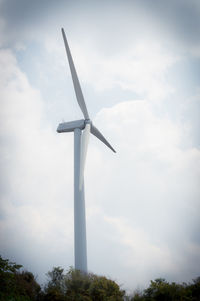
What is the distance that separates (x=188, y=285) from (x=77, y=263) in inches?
515

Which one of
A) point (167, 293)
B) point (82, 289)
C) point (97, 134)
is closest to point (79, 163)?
point (97, 134)

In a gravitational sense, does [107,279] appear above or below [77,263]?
below

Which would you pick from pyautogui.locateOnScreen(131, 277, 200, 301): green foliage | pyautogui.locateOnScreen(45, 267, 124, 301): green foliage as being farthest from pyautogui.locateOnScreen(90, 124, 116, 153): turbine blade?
pyautogui.locateOnScreen(131, 277, 200, 301): green foliage

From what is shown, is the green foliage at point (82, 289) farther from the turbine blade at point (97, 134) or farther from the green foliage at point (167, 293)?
the turbine blade at point (97, 134)

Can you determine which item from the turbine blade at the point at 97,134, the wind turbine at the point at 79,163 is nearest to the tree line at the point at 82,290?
the wind turbine at the point at 79,163

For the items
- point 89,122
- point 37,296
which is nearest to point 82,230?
point 37,296

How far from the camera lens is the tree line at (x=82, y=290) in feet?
68.8

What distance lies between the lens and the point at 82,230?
33.4 meters

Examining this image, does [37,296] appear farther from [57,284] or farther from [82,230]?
[82,230]

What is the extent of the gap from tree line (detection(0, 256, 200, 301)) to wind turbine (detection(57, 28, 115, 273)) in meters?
3.79

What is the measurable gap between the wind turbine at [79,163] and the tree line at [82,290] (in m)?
3.79

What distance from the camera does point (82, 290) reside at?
25453mm

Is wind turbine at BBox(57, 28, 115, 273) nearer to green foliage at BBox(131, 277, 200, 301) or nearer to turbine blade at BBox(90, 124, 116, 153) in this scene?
turbine blade at BBox(90, 124, 116, 153)

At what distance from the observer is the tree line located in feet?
68.8
